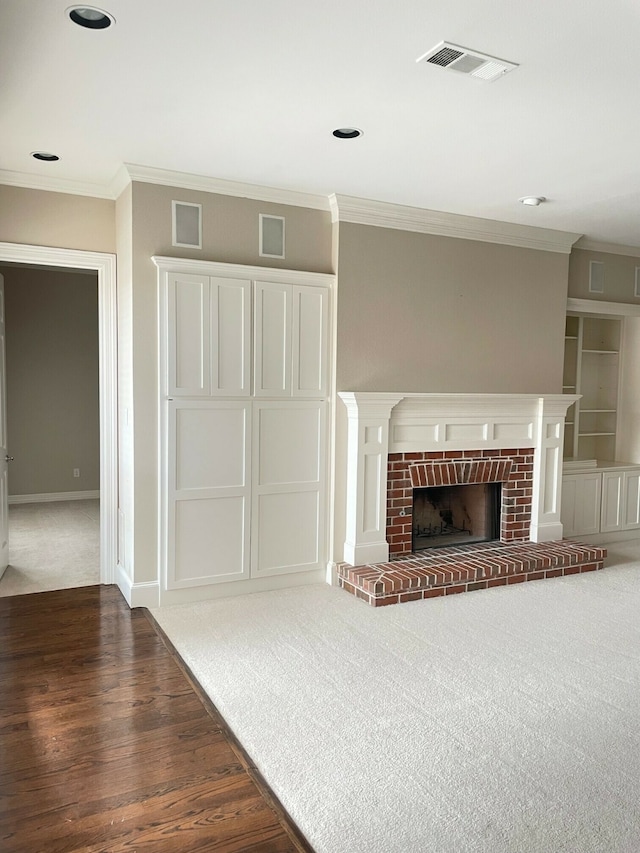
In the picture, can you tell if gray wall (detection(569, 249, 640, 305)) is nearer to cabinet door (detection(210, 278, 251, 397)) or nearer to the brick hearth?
the brick hearth

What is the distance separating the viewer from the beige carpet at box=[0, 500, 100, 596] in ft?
15.5

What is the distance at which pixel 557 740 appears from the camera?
8.84ft

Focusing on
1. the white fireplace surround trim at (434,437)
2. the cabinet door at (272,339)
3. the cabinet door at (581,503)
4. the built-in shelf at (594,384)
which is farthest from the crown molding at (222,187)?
the cabinet door at (581,503)

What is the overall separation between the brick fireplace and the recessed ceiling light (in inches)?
54.7

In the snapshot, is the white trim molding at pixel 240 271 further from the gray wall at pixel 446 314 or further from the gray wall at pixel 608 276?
the gray wall at pixel 608 276

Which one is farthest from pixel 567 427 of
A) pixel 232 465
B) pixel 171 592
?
pixel 171 592

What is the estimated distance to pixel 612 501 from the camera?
6121 millimetres

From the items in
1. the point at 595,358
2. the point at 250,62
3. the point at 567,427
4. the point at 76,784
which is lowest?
the point at 76,784

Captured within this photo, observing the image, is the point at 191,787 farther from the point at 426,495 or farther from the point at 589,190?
the point at 589,190

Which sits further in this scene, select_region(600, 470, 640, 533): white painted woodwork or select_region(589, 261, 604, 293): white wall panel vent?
select_region(600, 470, 640, 533): white painted woodwork

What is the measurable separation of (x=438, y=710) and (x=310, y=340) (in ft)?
8.32

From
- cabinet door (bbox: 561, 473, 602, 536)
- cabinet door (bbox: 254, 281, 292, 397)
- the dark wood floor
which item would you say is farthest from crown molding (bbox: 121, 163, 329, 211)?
cabinet door (bbox: 561, 473, 602, 536)

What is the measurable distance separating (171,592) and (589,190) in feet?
12.2

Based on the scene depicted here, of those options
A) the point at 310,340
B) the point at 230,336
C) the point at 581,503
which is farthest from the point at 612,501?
the point at 230,336
